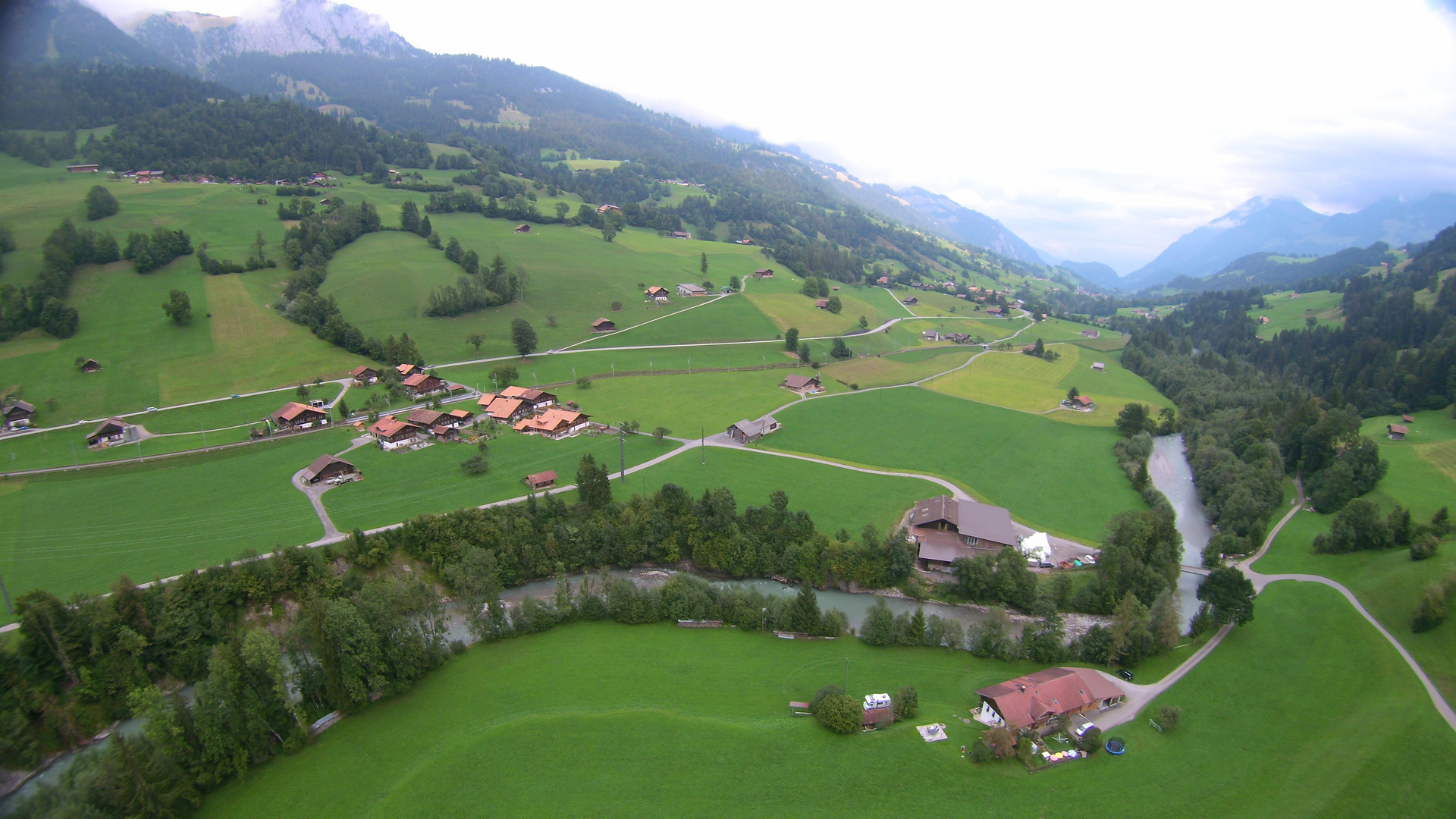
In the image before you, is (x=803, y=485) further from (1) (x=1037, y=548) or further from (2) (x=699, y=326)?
(2) (x=699, y=326)

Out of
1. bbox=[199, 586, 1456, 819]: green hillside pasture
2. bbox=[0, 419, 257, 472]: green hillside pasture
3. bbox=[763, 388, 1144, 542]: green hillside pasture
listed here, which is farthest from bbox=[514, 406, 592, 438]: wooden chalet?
bbox=[199, 586, 1456, 819]: green hillside pasture

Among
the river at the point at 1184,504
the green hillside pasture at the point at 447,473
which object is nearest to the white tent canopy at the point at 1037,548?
the river at the point at 1184,504

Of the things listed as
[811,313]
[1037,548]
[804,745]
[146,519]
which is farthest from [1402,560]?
[811,313]

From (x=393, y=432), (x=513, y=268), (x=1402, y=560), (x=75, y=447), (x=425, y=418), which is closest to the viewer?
(x=1402, y=560)

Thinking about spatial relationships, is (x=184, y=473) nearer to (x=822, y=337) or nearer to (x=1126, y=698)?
(x=1126, y=698)

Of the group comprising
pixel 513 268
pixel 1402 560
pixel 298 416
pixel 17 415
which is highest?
pixel 513 268

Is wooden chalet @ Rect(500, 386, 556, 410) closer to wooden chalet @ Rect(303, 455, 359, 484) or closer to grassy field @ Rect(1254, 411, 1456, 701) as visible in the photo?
wooden chalet @ Rect(303, 455, 359, 484)

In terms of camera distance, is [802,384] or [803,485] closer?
[803,485]

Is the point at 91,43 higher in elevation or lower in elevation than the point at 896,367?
higher
